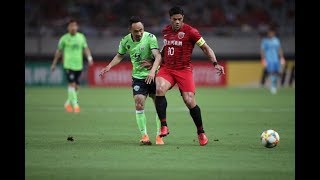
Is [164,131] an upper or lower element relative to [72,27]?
lower

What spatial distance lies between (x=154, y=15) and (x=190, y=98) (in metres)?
25.6

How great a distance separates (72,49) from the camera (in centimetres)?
2362

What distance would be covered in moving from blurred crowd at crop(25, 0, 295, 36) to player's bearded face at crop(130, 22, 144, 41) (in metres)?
23.6

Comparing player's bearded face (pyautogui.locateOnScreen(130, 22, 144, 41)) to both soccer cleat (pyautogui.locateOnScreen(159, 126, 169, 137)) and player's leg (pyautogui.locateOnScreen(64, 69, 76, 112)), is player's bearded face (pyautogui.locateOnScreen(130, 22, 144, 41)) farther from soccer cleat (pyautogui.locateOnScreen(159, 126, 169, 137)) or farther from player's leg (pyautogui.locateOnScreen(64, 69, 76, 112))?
player's leg (pyautogui.locateOnScreen(64, 69, 76, 112))

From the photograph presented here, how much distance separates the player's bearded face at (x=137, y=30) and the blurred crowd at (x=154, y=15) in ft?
77.4

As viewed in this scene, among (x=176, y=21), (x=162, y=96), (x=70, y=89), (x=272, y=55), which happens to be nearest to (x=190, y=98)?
(x=162, y=96)

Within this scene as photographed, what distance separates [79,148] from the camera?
13781 millimetres

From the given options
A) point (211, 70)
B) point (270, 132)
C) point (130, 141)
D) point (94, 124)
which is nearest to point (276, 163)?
point (270, 132)

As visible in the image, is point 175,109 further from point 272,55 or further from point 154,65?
point 154,65

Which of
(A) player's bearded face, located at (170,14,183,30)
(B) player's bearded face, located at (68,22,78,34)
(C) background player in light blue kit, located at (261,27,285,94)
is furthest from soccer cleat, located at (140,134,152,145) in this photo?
(C) background player in light blue kit, located at (261,27,285,94)

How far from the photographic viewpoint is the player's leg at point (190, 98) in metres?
14.2

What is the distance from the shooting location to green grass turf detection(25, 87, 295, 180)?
36.1ft
